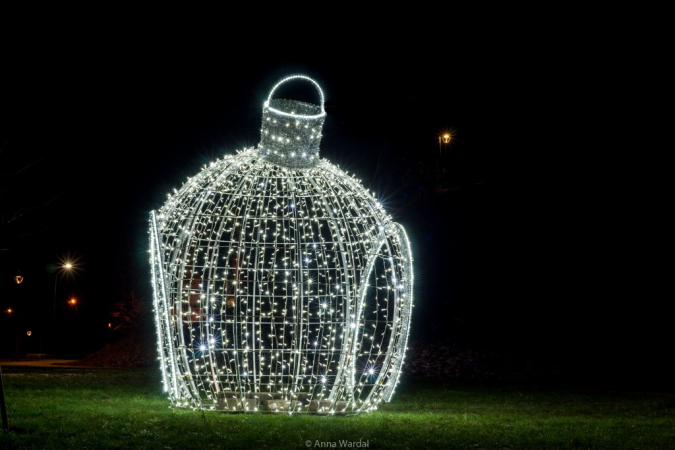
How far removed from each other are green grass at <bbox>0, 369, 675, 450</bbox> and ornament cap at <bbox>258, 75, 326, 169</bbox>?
2.95 metres

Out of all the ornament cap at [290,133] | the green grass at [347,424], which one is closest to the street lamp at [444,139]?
the green grass at [347,424]

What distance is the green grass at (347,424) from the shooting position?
7.01 m

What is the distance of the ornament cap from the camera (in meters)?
8.92

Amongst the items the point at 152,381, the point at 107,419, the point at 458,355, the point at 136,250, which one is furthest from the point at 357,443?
the point at 136,250

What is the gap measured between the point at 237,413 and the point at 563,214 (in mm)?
12547

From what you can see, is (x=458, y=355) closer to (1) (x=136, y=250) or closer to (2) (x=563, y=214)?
(2) (x=563, y=214)

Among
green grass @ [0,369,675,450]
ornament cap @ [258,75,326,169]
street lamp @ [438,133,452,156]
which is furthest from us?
street lamp @ [438,133,452,156]

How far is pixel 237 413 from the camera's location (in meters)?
8.54

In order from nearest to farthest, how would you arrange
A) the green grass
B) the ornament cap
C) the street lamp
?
the green grass < the ornament cap < the street lamp

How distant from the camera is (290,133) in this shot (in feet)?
29.2

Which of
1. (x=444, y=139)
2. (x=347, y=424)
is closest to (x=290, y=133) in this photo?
(x=347, y=424)

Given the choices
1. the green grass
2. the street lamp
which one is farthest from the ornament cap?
the street lamp

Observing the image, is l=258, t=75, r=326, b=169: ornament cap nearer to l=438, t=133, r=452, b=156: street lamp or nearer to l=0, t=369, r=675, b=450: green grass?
l=0, t=369, r=675, b=450: green grass

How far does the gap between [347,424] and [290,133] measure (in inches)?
132
